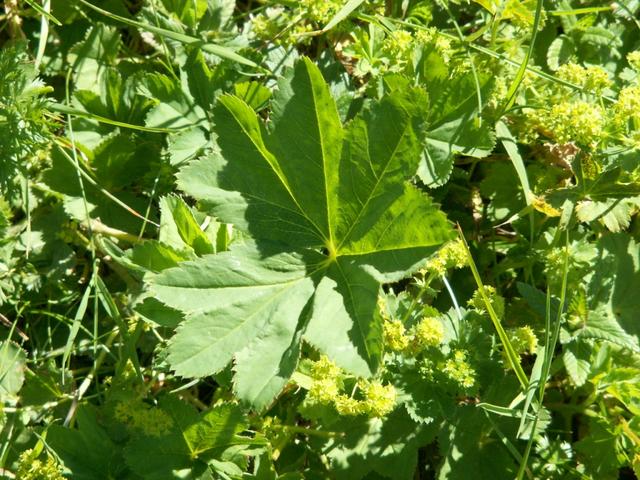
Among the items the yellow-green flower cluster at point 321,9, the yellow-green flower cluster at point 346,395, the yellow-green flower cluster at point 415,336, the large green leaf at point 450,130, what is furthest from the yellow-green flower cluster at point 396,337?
the yellow-green flower cluster at point 321,9

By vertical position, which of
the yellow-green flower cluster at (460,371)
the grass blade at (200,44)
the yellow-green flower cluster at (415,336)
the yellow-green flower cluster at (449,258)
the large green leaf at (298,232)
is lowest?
the yellow-green flower cluster at (460,371)

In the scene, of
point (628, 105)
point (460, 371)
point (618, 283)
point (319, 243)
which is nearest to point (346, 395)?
point (460, 371)

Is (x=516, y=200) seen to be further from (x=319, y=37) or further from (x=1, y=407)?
(x=1, y=407)

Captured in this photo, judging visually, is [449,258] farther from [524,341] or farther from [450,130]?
[450,130]

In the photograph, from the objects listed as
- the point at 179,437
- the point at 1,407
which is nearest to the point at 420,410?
the point at 179,437

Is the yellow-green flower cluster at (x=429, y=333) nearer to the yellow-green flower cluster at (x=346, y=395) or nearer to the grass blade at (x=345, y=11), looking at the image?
the yellow-green flower cluster at (x=346, y=395)

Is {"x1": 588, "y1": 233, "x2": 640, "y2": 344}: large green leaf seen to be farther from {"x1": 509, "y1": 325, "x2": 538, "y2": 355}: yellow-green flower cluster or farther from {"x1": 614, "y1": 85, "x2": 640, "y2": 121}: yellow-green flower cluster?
{"x1": 614, "y1": 85, "x2": 640, "y2": 121}: yellow-green flower cluster
